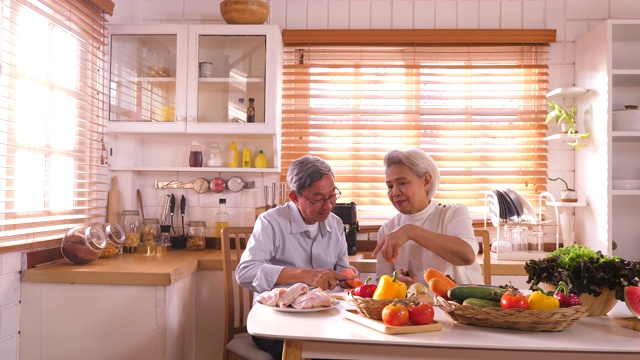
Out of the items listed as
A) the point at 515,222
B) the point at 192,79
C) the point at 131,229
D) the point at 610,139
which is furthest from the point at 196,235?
the point at 610,139

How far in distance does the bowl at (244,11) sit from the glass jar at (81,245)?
61.4 inches

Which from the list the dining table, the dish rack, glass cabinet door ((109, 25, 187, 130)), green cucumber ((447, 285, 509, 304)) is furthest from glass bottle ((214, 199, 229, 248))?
green cucumber ((447, 285, 509, 304))

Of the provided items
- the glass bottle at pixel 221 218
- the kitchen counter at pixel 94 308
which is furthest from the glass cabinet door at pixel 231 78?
the kitchen counter at pixel 94 308

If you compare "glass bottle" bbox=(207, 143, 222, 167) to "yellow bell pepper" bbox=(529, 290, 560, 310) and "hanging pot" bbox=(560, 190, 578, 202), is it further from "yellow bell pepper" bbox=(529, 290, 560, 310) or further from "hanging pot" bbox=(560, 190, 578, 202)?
"yellow bell pepper" bbox=(529, 290, 560, 310)

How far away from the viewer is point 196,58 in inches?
149

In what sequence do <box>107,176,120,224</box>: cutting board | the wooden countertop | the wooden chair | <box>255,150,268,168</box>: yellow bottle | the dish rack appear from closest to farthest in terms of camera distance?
the wooden chair, the wooden countertop, the dish rack, <box>107,176,120,224</box>: cutting board, <box>255,150,268,168</box>: yellow bottle

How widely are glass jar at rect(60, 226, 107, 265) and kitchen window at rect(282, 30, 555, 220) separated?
Answer: 1.32m

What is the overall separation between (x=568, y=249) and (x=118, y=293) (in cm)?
200

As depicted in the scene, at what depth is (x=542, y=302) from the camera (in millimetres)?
1675

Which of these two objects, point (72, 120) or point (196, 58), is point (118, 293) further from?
point (196, 58)

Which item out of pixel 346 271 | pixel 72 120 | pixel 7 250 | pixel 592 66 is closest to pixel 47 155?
pixel 72 120

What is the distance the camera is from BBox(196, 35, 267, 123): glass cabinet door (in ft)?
12.4

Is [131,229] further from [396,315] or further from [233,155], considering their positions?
[396,315]

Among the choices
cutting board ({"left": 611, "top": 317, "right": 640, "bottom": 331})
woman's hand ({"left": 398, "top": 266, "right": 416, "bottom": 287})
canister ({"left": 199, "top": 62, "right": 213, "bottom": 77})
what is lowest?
cutting board ({"left": 611, "top": 317, "right": 640, "bottom": 331})
